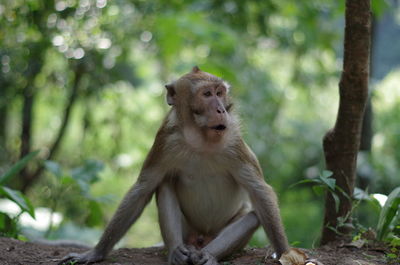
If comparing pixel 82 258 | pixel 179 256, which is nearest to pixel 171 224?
pixel 179 256

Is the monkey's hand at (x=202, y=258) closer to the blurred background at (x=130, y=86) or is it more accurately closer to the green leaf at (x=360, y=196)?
the green leaf at (x=360, y=196)

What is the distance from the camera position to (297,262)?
164 inches

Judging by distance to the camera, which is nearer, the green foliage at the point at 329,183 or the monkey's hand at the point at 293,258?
the monkey's hand at the point at 293,258

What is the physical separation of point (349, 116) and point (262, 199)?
1182 millimetres

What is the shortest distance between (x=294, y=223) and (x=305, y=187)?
3.03 m

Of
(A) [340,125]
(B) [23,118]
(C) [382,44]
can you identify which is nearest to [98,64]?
(B) [23,118]

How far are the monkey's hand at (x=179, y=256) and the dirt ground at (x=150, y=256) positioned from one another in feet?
0.67

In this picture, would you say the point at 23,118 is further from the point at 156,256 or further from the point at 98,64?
the point at 156,256

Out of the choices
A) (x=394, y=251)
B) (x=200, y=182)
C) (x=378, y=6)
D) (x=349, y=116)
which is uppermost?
(x=378, y=6)

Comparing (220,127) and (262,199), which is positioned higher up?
(220,127)

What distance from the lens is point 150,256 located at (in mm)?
4992

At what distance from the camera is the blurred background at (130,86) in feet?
25.9

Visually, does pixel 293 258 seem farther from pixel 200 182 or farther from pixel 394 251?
pixel 200 182

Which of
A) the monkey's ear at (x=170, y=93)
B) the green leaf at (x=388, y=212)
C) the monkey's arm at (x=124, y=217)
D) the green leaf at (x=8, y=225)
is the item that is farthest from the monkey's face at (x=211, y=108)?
the green leaf at (x=8, y=225)
